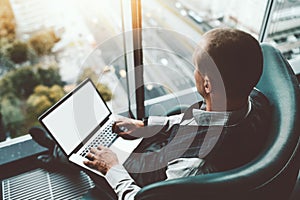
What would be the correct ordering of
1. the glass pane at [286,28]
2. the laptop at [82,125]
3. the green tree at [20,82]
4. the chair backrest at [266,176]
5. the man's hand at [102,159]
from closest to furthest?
the chair backrest at [266,176] < the man's hand at [102,159] < the laptop at [82,125] < the green tree at [20,82] < the glass pane at [286,28]

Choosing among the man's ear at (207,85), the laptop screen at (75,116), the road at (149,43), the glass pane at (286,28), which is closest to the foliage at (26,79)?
the road at (149,43)

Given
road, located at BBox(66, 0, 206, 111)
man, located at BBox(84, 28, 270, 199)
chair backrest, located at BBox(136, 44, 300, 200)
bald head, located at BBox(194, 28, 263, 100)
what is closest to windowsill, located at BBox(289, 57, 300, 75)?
road, located at BBox(66, 0, 206, 111)

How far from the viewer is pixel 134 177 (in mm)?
1268

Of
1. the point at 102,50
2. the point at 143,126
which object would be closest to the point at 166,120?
the point at 143,126

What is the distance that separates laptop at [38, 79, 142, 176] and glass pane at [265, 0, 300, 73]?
1.49m

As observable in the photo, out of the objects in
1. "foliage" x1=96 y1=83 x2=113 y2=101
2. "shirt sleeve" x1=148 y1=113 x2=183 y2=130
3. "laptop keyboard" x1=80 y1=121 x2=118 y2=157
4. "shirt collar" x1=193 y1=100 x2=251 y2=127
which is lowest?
"laptop keyboard" x1=80 y1=121 x2=118 y2=157

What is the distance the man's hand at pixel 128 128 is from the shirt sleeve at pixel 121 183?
1.02 ft

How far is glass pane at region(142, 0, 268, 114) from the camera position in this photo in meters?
1.75

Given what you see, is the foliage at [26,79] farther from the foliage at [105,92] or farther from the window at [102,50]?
the foliage at [105,92]

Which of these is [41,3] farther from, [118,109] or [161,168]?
[161,168]

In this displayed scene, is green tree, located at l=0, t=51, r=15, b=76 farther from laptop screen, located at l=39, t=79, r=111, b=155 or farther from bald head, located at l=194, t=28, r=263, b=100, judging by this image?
bald head, located at l=194, t=28, r=263, b=100

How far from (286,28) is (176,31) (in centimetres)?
110

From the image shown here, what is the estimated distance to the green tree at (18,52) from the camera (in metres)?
1.71

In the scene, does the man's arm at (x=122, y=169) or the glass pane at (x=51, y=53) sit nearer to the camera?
the man's arm at (x=122, y=169)
